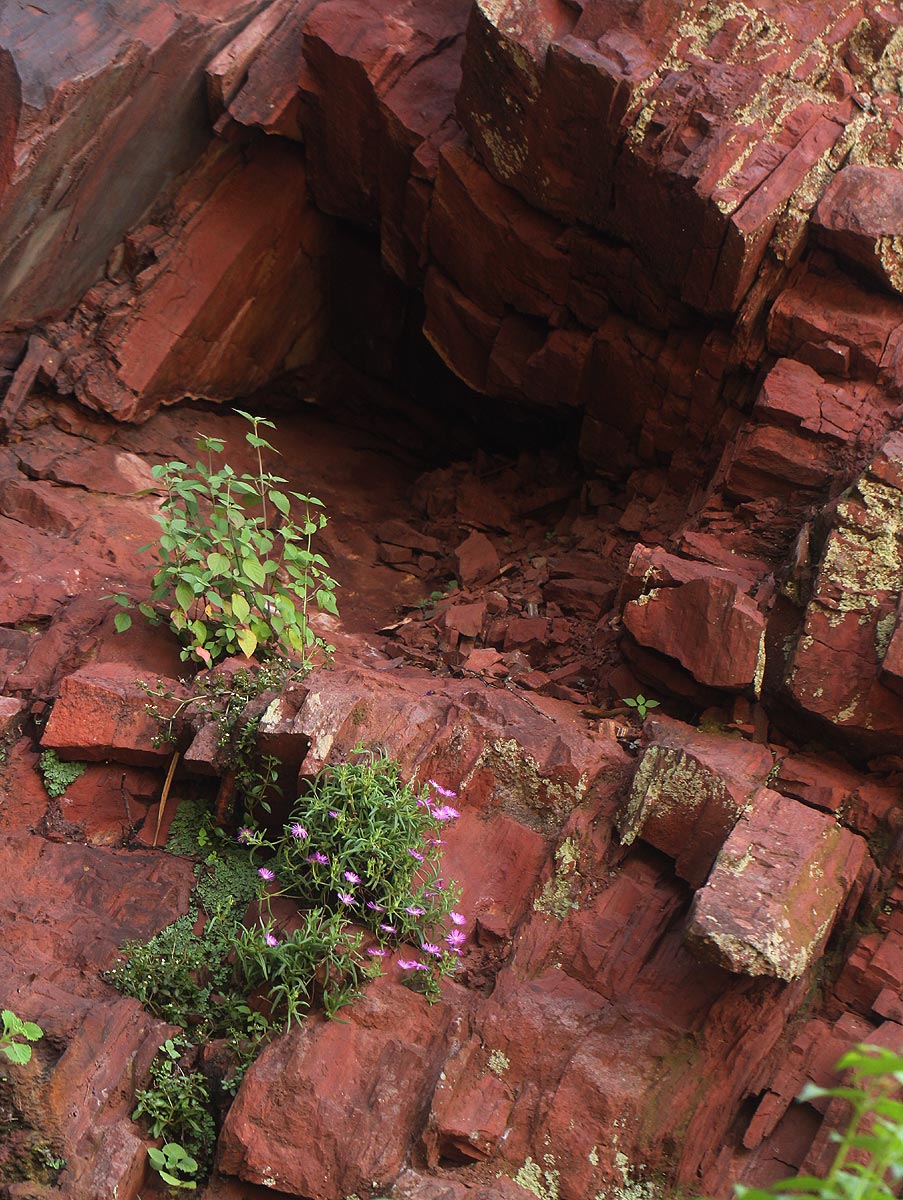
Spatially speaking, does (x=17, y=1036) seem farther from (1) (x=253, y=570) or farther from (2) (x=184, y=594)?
(1) (x=253, y=570)

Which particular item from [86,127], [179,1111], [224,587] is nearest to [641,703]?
[224,587]

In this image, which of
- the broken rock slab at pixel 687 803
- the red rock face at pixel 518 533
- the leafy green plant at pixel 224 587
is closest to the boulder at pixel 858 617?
the red rock face at pixel 518 533

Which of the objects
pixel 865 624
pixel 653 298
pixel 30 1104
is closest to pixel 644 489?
pixel 653 298

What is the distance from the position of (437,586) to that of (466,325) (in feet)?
5.51

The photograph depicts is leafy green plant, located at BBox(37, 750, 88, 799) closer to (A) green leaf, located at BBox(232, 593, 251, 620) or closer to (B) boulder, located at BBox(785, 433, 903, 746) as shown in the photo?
(A) green leaf, located at BBox(232, 593, 251, 620)

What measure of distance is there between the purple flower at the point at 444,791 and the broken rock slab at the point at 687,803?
0.61m

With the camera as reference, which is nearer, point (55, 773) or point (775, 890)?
point (775, 890)

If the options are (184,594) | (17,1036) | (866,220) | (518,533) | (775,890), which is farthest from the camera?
(518,533)

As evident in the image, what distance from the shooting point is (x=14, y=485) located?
5.72 meters

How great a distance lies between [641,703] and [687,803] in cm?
72

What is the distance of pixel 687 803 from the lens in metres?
3.87

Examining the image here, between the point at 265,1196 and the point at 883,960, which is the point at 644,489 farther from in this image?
the point at 265,1196

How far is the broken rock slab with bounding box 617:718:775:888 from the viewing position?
3803 millimetres

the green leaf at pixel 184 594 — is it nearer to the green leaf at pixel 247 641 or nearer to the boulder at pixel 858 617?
the green leaf at pixel 247 641
